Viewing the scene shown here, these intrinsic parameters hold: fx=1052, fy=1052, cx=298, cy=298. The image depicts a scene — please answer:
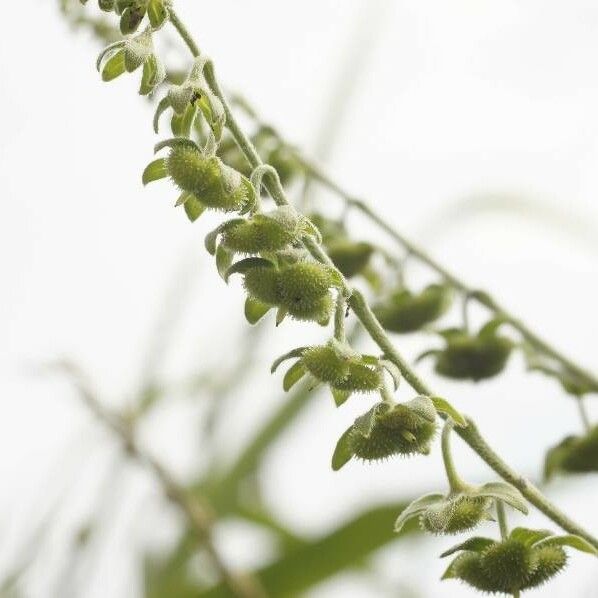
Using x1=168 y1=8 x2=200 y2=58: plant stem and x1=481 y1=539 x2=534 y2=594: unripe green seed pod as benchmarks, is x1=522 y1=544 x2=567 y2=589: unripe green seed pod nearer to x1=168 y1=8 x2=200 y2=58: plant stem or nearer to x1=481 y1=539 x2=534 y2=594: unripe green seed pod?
x1=481 y1=539 x2=534 y2=594: unripe green seed pod

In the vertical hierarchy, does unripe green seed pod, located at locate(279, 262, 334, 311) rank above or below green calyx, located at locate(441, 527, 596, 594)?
above

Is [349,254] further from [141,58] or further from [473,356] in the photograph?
[141,58]

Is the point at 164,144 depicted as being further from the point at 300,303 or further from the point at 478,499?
the point at 478,499

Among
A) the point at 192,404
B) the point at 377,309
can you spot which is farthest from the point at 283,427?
the point at 377,309

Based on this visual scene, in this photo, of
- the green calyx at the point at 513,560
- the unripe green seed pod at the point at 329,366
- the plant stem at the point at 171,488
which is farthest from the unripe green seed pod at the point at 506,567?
the plant stem at the point at 171,488

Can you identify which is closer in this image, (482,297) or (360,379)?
(360,379)

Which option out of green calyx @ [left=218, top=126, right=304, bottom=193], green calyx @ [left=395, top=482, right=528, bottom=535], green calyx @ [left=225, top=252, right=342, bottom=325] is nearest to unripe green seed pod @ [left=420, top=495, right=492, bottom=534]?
green calyx @ [left=395, top=482, right=528, bottom=535]

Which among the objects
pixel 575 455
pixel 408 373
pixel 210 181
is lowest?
pixel 575 455

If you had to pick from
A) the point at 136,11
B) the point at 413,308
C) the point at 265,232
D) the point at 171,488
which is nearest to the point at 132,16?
the point at 136,11
